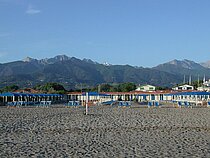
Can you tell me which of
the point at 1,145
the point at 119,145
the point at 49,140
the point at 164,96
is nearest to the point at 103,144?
the point at 119,145

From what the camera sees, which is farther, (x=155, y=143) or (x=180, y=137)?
(x=180, y=137)

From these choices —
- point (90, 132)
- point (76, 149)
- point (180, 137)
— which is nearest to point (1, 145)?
point (76, 149)

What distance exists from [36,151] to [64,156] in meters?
0.83

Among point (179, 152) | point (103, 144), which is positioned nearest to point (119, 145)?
point (103, 144)

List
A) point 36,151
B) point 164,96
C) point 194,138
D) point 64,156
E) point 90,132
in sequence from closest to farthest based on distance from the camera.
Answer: point 64,156 → point 36,151 → point 194,138 → point 90,132 → point 164,96

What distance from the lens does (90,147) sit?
831cm

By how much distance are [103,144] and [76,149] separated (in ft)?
3.13

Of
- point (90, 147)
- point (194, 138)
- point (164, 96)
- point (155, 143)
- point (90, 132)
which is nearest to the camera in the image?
point (90, 147)

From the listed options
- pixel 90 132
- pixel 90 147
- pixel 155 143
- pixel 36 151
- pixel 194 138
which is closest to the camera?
pixel 36 151

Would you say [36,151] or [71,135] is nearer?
[36,151]

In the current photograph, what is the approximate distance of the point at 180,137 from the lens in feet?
33.2

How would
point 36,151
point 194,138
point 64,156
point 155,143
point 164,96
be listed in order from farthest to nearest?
point 164,96
point 194,138
point 155,143
point 36,151
point 64,156

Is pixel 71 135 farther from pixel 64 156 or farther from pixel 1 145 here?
pixel 64 156

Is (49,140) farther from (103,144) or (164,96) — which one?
(164,96)
